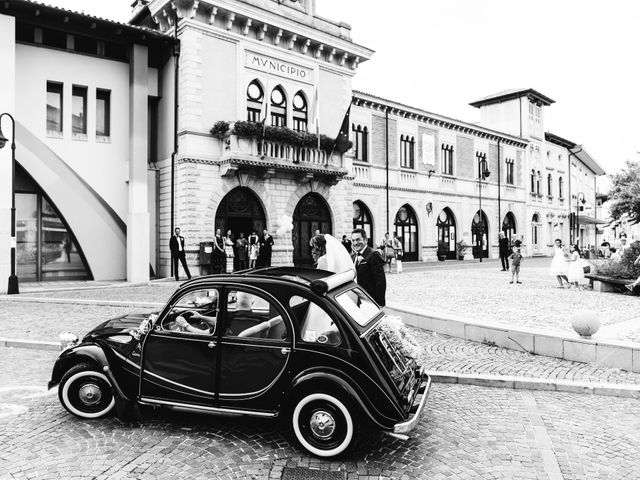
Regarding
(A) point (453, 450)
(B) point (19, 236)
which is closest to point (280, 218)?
(B) point (19, 236)

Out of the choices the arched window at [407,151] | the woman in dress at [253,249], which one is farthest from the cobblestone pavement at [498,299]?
the arched window at [407,151]

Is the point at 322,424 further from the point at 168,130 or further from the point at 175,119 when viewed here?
the point at 168,130

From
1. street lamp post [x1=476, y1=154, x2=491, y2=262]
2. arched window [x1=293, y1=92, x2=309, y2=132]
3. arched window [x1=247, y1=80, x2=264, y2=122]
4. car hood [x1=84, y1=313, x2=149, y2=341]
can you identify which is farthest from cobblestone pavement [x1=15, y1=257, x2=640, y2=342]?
street lamp post [x1=476, y1=154, x2=491, y2=262]

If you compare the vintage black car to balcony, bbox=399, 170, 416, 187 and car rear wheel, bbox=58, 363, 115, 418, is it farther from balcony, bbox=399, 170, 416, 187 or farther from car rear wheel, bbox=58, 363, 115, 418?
balcony, bbox=399, 170, 416, 187

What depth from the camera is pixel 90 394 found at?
4859 mm

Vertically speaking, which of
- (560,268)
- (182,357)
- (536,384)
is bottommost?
(536,384)

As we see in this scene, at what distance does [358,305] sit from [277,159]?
16.8 m

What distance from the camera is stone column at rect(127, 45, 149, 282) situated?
721 inches

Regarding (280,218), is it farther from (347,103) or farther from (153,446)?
(153,446)

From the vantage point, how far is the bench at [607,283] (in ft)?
46.4

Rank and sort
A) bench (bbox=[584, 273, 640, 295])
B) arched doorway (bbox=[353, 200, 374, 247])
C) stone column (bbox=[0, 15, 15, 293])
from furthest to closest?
arched doorway (bbox=[353, 200, 374, 247]), stone column (bbox=[0, 15, 15, 293]), bench (bbox=[584, 273, 640, 295])

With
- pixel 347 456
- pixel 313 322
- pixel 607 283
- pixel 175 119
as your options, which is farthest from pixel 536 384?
pixel 175 119

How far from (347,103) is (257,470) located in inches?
906

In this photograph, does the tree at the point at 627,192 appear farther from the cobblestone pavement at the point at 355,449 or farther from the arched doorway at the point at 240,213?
the cobblestone pavement at the point at 355,449
